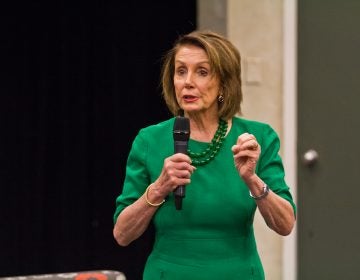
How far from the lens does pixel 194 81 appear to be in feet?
4.85

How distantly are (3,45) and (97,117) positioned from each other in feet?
2.01

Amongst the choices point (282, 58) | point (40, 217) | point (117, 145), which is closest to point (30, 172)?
point (40, 217)

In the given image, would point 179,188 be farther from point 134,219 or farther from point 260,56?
point 260,56

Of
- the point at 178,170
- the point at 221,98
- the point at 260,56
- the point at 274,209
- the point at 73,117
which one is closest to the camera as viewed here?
the point at 178,170

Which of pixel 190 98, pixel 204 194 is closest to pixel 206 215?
pixel 204 194

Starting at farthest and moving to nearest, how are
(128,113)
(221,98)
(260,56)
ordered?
(128,113), (260,56), (221,98)

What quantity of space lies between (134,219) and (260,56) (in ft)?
5.99

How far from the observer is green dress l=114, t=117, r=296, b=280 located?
58.4 inches

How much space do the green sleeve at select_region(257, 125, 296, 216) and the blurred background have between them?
60.9 inches

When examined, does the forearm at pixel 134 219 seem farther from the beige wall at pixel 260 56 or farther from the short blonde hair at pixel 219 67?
the beige wall at pixel 260 56

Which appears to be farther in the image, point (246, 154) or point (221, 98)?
point (221, 98)

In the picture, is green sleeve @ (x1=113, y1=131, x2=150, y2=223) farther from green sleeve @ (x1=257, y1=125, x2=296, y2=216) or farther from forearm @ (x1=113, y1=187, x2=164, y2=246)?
green sleeve @ (x1=257, y1=125, x2=296, y2=216)

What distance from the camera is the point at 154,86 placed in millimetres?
3750
